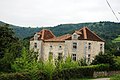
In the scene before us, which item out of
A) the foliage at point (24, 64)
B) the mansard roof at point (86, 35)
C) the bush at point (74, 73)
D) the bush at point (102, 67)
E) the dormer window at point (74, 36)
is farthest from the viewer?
the mansard roof at point (86, 35)

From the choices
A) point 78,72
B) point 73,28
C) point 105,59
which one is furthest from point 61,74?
point 73,28

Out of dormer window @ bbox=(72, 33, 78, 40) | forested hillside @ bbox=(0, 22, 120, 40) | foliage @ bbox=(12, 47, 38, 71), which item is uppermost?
forested hillside @ bbox=(0, 22, 120, 40)

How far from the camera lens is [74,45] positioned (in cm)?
6009

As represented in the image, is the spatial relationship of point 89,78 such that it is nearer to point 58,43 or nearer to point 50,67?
point 50,67

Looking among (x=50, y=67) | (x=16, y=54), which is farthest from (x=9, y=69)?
(x=50, y=67)

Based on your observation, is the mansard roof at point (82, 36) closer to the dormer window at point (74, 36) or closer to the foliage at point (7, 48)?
the dormer window at point (74, 36)

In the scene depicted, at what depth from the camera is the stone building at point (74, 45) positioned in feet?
196

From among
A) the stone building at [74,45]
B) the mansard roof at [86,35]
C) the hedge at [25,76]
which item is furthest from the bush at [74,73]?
the mansard roof at [86,35]

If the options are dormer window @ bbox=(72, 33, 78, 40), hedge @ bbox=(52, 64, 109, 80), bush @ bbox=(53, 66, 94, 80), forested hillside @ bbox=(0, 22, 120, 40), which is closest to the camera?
bush @ bbox=(53, 66, 94, 80)

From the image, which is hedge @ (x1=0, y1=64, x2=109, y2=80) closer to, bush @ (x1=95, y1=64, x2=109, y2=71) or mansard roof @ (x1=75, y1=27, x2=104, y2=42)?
bush @ (x1=95, y1=64, x2=109, y2=71)

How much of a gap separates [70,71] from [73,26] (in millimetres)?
126557

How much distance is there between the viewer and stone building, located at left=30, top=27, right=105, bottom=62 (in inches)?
2351

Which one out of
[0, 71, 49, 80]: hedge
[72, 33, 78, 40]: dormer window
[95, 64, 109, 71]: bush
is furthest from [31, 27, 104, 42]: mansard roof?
[0, 71, 49, 80]: hedge

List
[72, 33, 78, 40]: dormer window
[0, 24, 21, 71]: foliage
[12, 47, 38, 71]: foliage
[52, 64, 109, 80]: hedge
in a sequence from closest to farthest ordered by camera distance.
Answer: [12, 47, 38, 71]: foliage < [52, 64, 109, 80]: hedge < [0, 24, 21, 71]: foliage < [72, 33, 78, 40]: dormer window
